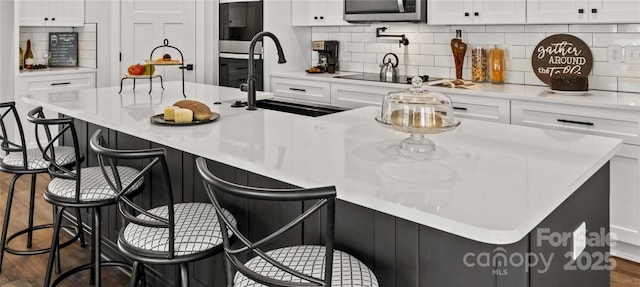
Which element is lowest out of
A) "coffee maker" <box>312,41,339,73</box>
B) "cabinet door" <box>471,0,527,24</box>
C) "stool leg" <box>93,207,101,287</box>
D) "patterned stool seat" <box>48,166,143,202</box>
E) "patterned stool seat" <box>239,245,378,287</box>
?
"stool leg" <box>93,207,101,287</box>

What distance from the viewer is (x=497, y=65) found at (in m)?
4.00

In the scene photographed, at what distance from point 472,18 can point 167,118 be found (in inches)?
96.9

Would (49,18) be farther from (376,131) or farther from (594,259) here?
(594,259)

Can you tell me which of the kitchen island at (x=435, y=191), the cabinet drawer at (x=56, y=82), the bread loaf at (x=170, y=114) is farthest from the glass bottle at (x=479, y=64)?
the cabinet drawer at (x=56, y=82)

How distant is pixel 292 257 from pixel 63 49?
17.0 feet

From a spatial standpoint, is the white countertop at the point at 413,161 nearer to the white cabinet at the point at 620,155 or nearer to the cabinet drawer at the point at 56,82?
the white cabinet at the point at 620,155

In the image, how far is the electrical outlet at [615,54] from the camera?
3477 mm

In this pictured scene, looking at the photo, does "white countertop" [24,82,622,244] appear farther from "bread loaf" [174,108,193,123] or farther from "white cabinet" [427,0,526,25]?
"white cabinet" [427,0,526,25]

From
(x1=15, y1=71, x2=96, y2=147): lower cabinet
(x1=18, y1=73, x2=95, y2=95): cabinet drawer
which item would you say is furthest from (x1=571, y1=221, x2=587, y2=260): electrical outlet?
(x1=18, y1=73, x2=95, y2=95): cabinet drawer

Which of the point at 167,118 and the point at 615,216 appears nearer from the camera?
the point at 167,118

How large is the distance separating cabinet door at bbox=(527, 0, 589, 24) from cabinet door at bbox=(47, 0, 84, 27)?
4424mm

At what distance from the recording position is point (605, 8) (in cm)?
322

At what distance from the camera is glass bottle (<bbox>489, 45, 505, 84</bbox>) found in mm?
3996

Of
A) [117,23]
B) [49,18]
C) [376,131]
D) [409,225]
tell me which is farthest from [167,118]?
[49,18]
